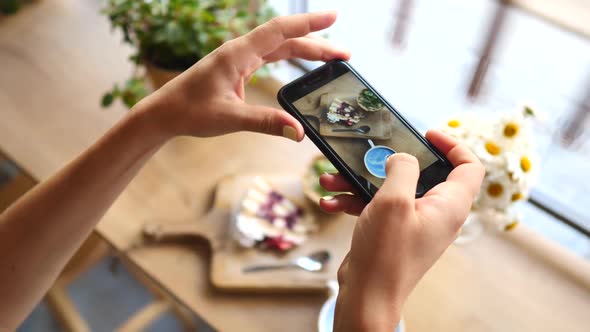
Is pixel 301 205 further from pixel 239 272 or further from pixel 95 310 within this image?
pixel 95 310

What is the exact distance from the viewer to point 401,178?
0.49 metres

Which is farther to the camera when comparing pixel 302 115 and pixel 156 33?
pixel 156 33

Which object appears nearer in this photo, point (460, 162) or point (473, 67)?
point (460, 162)

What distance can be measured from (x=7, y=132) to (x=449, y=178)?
92 cm

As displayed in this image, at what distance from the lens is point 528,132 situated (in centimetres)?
69

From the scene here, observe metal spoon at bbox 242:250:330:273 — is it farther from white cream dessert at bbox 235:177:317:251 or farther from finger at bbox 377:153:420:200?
finger at bbox 377:153:420:200

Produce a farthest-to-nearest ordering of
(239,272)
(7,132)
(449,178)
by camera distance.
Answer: (7,132) → (239,272) → (449,178)

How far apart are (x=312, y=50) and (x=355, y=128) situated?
141 millimetres

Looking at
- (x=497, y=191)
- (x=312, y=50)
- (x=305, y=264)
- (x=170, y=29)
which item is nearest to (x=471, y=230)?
(x=497, y=191)

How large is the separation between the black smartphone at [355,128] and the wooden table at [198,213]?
285 mm

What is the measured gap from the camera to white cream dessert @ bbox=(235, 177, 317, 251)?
83cm

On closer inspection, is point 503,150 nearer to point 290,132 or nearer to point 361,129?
point 361,129

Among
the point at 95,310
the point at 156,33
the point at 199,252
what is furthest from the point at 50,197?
the point at 95,310

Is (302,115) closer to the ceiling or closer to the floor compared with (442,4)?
closer to the ceiling
